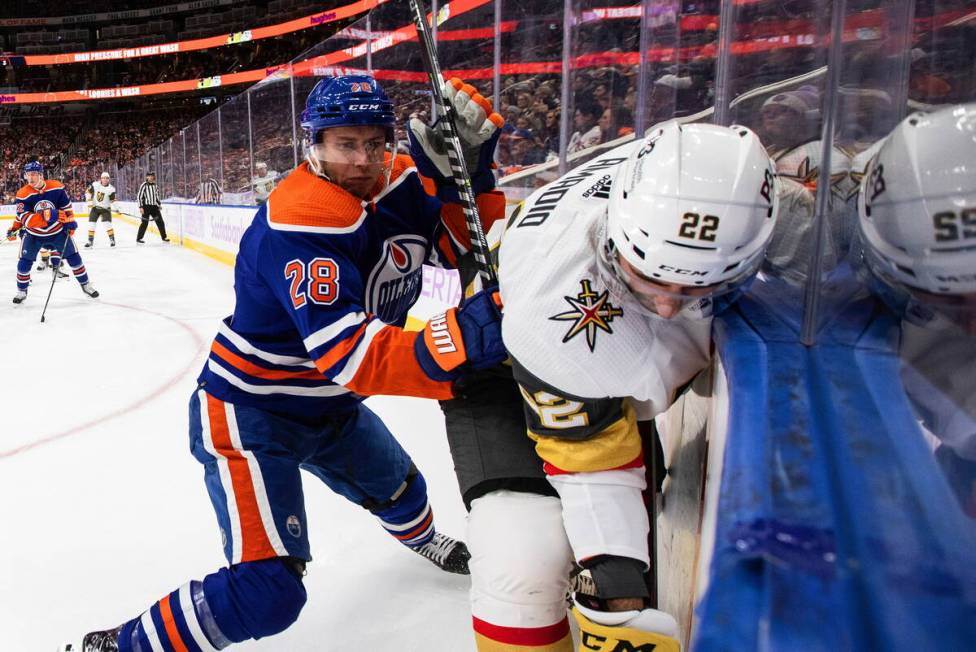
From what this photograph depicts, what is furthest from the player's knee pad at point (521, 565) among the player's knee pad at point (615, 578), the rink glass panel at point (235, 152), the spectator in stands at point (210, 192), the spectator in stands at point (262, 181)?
the spectator in stands at point (210, 192)

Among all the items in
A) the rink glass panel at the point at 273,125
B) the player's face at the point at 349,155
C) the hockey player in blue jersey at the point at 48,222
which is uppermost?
the rink glass panel at the point at 273,125

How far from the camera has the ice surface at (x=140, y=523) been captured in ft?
5.14

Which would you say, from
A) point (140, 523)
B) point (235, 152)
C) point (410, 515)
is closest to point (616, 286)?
point (410, 515)

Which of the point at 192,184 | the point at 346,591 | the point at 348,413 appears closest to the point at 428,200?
the point at 348,413

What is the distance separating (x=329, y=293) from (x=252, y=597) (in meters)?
0.55

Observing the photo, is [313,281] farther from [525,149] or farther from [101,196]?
[101,196]

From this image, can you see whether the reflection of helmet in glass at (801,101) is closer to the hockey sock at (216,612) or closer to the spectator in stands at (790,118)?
the spectator in stands at (790,118)

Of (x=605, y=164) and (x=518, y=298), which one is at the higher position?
(x=605, y=164)

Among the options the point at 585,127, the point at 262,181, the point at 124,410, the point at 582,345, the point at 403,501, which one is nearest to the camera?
the point at 582,345

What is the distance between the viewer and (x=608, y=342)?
915mm

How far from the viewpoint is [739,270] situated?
0.85m

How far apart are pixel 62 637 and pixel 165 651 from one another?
1.70ft

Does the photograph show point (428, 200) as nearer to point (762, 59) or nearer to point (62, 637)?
point (762, 59)

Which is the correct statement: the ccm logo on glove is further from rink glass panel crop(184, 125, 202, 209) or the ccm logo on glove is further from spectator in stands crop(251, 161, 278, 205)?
rink glass panel crop(184, 125, 202, 209)
